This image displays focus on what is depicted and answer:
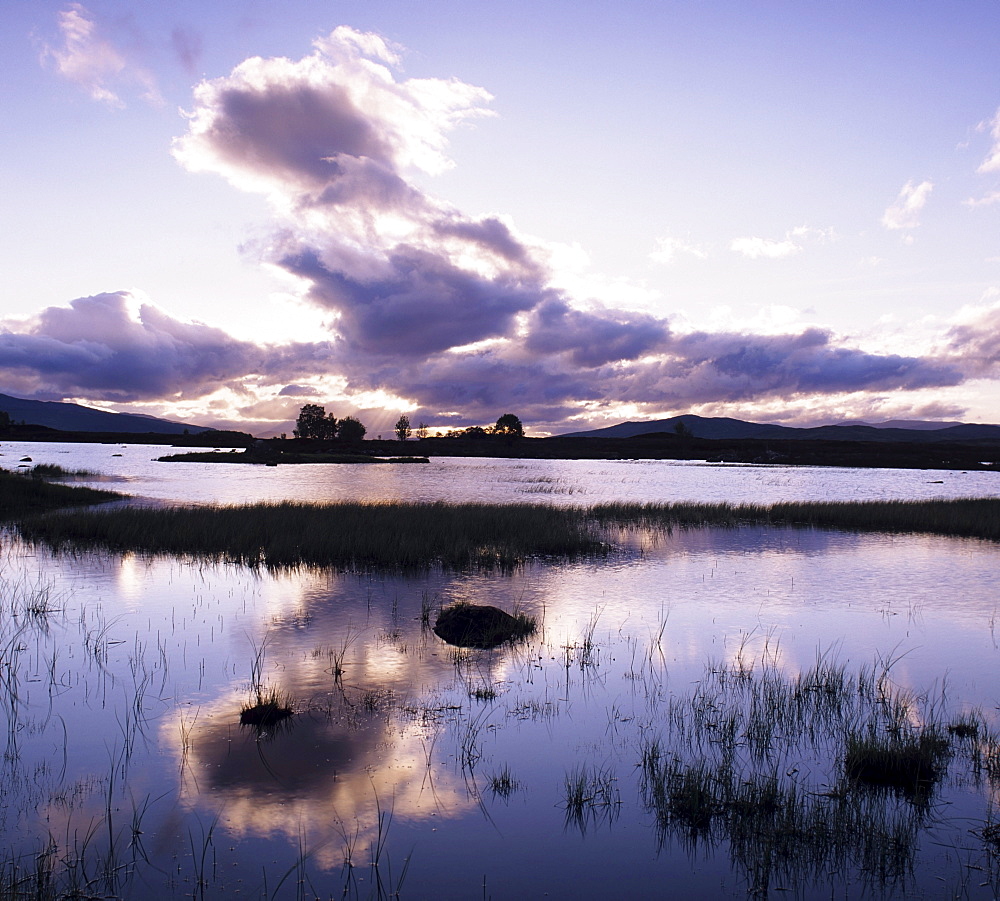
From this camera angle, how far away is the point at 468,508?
35.9 m

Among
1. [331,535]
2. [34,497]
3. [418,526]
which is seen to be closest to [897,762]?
[331,535]

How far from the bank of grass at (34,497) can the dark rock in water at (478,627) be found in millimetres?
28716

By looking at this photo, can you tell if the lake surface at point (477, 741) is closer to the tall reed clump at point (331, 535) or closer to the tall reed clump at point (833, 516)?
the tall reed clump at point (331, 535)

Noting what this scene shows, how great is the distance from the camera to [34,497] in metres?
38.1

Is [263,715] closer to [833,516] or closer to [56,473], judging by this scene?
[833,516]

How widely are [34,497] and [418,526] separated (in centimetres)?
2435

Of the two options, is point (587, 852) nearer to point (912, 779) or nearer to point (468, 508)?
point (912, 779)

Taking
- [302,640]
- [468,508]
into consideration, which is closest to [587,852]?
[302,640]

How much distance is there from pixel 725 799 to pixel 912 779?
92.1 inches

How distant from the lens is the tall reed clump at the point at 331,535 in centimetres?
2331

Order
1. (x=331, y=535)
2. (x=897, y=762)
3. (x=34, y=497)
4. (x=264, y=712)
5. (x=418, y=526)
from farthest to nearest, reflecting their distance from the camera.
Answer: (x=34, y=497), (x=418, y=526), (x=331, y=535), (x=264, y=712), (x=897, y=762)

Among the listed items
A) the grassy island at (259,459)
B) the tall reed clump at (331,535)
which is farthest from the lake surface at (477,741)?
the grassy island at (259,459)

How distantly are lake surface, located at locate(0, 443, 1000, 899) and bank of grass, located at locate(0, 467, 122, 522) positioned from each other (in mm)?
20012

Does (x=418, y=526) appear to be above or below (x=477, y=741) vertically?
above
